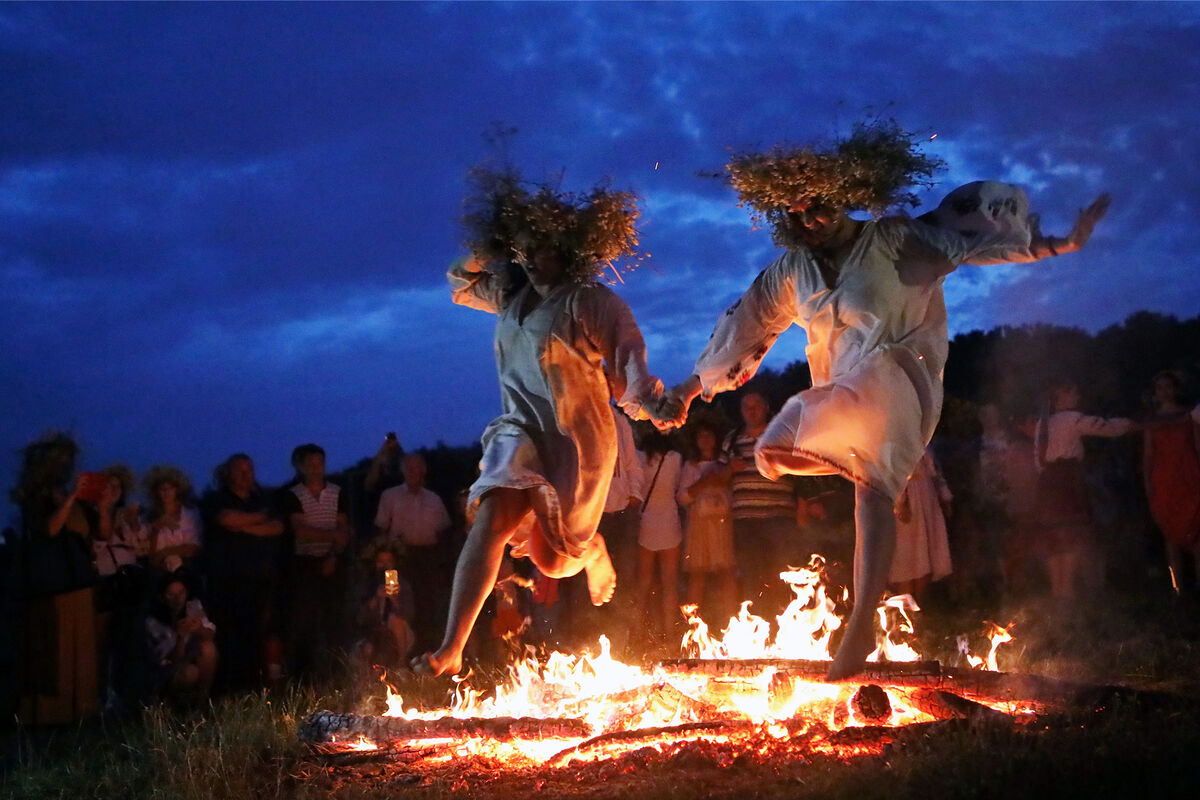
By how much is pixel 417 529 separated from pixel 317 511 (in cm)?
81

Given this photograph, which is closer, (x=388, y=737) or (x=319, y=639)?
(x=388, y=737)

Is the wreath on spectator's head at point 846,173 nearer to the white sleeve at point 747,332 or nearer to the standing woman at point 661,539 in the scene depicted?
the white sleeve at point 747,332

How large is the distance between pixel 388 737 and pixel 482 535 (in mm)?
1059

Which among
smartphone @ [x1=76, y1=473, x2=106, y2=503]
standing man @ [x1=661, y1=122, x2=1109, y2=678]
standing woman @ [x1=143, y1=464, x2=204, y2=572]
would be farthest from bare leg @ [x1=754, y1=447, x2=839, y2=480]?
smartphone @ [x1=76, y1=473, x2=106, y2=503]

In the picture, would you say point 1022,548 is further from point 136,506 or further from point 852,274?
point 136,506

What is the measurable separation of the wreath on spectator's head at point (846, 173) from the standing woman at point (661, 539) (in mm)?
4072

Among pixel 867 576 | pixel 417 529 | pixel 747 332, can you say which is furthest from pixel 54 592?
pixel 867 576

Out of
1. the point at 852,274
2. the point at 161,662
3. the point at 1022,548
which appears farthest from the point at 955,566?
the point at 161,662

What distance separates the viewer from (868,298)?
6.02m

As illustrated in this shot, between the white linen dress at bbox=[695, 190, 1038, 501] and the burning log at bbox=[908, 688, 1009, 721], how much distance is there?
0.90 metres

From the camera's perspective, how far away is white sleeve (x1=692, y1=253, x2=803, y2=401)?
6707 mm

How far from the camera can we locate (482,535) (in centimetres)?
626

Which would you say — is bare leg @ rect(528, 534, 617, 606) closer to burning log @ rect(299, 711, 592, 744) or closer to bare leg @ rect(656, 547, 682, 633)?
burning log @ rect(299, 711, 592, 744)

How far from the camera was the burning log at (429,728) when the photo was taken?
18.8 ft
